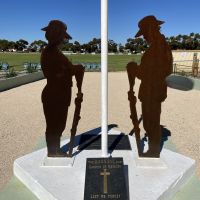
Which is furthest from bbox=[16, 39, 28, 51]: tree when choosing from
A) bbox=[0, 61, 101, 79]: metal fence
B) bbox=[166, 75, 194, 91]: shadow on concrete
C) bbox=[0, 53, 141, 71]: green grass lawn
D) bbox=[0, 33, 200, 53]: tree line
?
bbox=[166, 75, 194, 91]: shadow on concrete

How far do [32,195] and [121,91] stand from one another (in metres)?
11.3

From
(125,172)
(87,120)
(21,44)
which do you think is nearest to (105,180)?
(125,172)

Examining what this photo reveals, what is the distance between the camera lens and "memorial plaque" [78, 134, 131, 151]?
5.79m

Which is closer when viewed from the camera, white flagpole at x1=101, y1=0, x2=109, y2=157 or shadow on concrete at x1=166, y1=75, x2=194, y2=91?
white flagpole at x1=101, y1=0, x2=109, y2=157

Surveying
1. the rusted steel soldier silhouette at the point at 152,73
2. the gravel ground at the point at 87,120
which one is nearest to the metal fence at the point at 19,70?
the gravel ground at the point at 87,120

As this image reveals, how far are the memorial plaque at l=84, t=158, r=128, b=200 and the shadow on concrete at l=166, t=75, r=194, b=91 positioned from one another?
12.5 metres

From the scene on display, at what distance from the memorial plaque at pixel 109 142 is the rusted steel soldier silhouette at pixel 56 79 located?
916 mm

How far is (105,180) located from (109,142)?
1949 millimetres

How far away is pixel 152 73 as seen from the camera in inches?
188

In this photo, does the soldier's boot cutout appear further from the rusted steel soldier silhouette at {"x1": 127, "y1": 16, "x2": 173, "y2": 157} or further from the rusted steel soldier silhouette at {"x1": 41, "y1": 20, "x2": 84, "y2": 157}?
the rusted steel soldier silhouette at {"x1": 127, "y1": 16, "x2": 173, "y2": 157}

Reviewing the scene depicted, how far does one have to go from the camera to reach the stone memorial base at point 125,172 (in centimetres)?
420

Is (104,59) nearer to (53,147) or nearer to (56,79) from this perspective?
(56,79)

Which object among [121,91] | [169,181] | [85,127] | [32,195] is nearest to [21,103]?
[85,127]

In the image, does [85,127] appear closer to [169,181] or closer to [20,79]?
[169,181]
